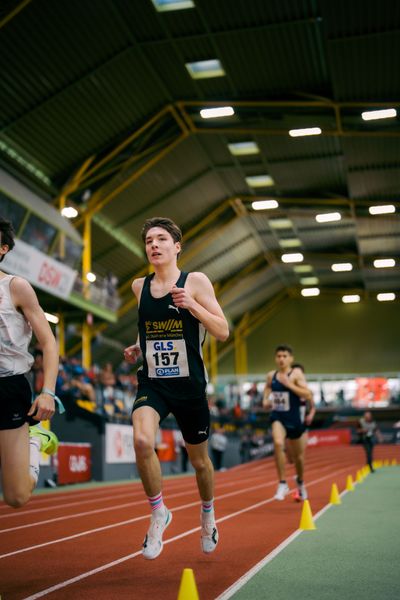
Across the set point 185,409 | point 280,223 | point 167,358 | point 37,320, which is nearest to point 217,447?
point 280,223

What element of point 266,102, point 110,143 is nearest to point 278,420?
point 266,102

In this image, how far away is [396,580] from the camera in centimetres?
494

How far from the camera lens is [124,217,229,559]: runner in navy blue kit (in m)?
4.99

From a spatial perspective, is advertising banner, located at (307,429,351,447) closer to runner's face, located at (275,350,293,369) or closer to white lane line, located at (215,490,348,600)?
runner's face, located at (275,350,293,369)

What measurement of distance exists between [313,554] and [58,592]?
92.0 inches

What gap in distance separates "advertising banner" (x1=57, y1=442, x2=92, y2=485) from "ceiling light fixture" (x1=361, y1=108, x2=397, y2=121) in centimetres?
1462

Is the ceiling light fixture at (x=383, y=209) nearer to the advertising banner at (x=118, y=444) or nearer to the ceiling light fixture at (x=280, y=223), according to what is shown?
the ceiling light fixture at (x=280, y=223)

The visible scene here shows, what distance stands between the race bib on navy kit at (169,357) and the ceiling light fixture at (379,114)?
22.4 m

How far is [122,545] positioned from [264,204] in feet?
102

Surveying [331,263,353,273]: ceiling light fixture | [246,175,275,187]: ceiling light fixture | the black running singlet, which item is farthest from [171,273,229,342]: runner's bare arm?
[331,263,353,273]: ceiling light fixture

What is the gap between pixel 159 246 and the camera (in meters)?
5.35

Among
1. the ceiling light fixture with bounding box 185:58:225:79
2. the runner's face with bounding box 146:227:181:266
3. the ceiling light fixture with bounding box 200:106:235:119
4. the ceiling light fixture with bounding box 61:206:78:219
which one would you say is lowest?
the runner's face with bounding box 146:227:181:266

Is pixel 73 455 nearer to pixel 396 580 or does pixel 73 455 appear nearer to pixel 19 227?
pixel 19 227

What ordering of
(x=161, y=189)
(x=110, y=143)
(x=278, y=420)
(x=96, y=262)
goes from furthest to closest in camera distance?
1. (x=96, y=262)
2. (x=161, y=189)
3. (x=110, y=143)
4. (x=278, y=420)
